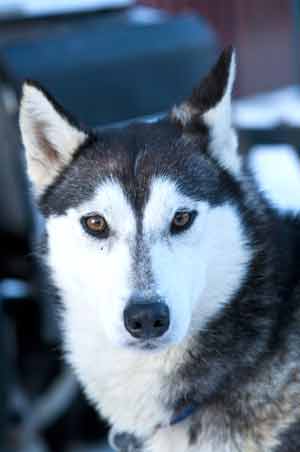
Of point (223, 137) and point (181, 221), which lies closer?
point (181, 221)

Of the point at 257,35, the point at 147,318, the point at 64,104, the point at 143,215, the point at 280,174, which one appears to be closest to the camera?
the point at 147,318

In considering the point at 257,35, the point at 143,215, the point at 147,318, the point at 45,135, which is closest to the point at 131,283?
the point at 147,318

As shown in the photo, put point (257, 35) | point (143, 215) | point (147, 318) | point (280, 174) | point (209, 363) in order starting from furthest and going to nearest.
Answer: point (257, 35) → point (280, 174) → point (209, 363) → point (143, 215) → point (147, 318)

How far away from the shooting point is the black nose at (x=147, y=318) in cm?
222

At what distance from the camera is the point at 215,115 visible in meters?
2.57

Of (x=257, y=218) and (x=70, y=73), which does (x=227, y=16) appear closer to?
(x=70, y=73)

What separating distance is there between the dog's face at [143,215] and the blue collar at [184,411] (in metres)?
0.23

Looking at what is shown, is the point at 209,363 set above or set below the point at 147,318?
below

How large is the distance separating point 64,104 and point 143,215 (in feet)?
6.06

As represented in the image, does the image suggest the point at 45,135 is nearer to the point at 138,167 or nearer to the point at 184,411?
the point at 138,167

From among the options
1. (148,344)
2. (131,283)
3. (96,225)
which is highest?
(96,225)

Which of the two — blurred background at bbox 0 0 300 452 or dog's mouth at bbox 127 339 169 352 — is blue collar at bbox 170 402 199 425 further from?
blurred background at bbox 0 0 300 452

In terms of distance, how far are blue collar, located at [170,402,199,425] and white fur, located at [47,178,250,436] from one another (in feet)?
0.10

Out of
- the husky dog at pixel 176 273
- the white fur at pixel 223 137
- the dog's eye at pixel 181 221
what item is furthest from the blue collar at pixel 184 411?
the white fur at pixel 223 137
